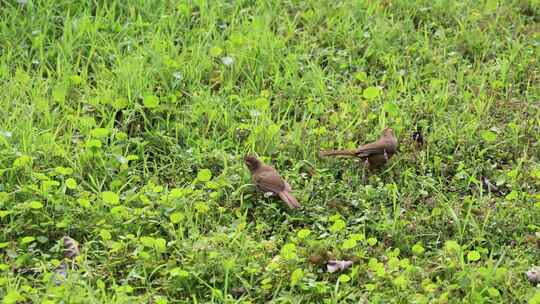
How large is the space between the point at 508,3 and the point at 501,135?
193cm

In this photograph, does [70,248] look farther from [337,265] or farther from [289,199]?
[337,265]

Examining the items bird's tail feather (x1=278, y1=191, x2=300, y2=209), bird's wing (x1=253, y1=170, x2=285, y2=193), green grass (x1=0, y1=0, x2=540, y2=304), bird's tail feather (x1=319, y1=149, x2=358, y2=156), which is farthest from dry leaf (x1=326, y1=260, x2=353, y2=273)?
bird's tail feather (x1=319, y1=149, x2=358, y2=156)

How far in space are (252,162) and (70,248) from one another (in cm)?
111

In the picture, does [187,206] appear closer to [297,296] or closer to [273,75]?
[297,296]

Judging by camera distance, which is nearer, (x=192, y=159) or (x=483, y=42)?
(x=192, y=159)

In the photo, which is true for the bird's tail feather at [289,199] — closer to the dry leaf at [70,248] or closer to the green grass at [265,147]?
the green grass at [265,147]

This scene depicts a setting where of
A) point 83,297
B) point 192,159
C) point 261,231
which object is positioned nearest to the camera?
point 83,297

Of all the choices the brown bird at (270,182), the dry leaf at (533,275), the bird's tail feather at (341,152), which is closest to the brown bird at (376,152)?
the bird's tail feather at (341,152)

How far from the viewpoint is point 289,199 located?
4891 mm

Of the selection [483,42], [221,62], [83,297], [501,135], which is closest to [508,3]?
[483,42]

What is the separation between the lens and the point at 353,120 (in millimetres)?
5680

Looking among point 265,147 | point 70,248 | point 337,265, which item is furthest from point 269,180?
point 70,248

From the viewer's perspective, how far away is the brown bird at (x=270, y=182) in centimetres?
490

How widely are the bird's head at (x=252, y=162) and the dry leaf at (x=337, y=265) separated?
78 cm
